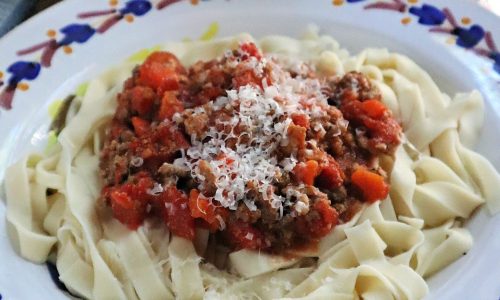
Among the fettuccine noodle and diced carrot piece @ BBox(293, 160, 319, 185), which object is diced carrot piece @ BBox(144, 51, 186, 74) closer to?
the fettuccine noodle

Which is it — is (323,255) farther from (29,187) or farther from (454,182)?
(29,187)

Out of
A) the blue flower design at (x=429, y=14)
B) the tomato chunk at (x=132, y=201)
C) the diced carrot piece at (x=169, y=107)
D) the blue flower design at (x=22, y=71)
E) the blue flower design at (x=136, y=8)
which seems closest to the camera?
the tomato chunk at (x=132, y=201)

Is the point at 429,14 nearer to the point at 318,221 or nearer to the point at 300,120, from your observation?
the point at 300,120

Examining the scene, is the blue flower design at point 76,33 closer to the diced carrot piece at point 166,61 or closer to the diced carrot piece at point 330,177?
the diced carrot piece at point 166,61

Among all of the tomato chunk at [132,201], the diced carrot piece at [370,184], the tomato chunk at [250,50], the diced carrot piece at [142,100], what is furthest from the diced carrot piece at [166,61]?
the diced carrot piece at [370,184]

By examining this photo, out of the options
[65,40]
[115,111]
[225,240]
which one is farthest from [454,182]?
[65,40]

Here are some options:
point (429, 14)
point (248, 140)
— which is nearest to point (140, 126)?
point (248, 140)

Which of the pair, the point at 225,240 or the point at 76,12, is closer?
the point at 225,240
